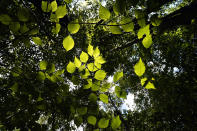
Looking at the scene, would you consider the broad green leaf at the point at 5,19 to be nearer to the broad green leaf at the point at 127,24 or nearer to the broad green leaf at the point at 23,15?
the broad green leaf at the point at 23,15

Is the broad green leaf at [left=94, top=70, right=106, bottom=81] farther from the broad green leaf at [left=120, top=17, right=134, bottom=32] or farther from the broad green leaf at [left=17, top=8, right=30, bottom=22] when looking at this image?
the broad green leaf at [left=17, top=8, right=30, bottom=22]

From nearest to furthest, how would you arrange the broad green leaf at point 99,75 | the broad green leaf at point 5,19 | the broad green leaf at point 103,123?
the broad green leaf at point 5,19 < the broad green leaf at point 103,123 < the broad green leaf at point 99,75

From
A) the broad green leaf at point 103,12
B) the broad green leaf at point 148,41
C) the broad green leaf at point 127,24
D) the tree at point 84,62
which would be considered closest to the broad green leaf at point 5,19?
the tree at point 84,62

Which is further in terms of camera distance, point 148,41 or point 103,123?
point 103,123

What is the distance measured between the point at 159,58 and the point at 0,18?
8330 mm

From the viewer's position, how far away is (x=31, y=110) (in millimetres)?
912

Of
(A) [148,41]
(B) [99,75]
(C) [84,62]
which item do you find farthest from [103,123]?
(A) [148,41]

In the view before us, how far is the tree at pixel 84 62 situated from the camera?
22.8 inches

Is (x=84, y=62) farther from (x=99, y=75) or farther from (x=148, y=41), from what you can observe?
(x=148, y=41)

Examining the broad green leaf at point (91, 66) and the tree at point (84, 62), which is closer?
the tree at point (84, 62)

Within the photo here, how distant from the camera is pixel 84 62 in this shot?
794 millimetres

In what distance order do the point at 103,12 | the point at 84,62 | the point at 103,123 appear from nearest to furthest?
the point at 103,12
the point at 103,123
the point at 84,62

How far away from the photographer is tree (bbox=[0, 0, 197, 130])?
58 centimetres

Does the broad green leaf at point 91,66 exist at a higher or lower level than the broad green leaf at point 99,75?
higher
